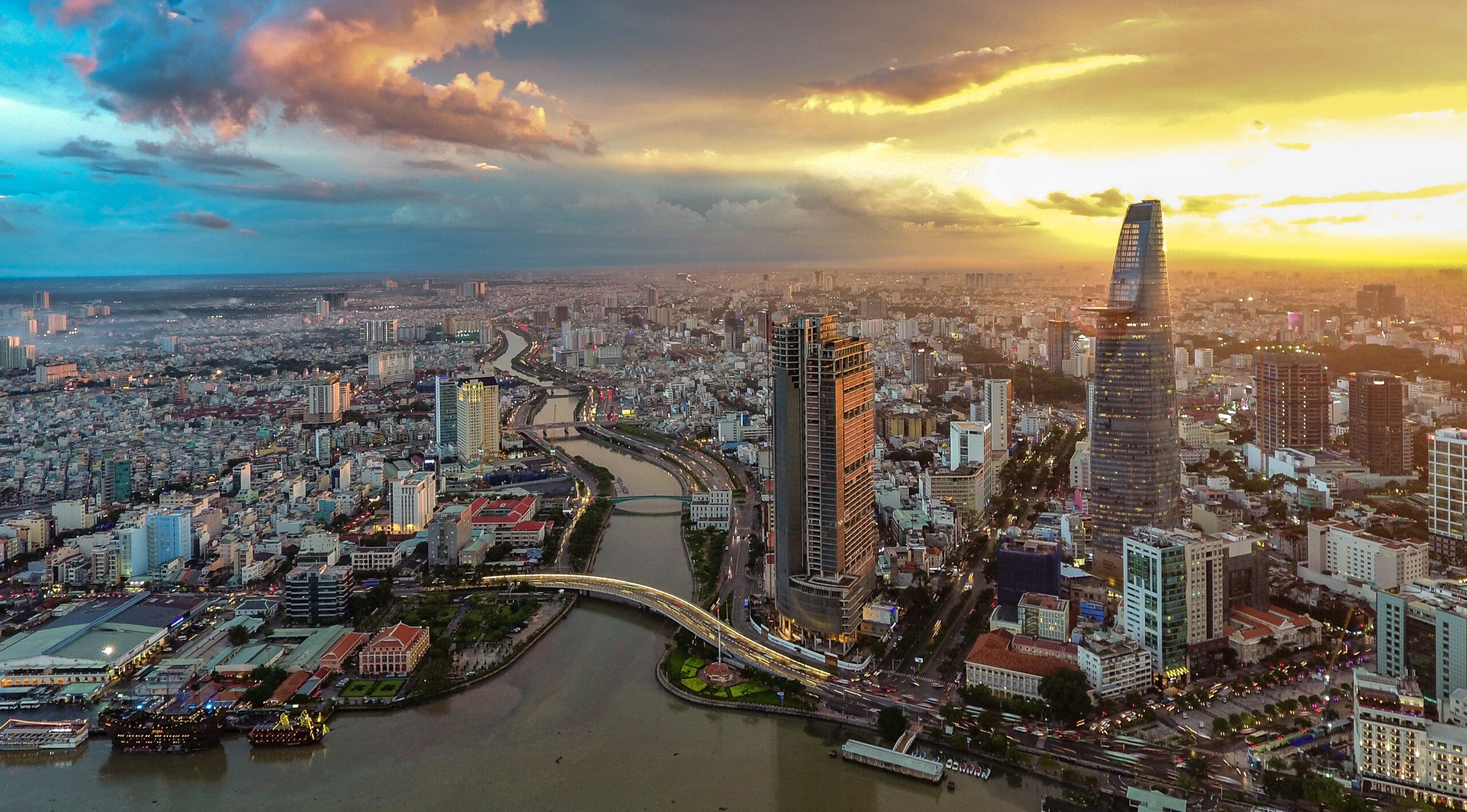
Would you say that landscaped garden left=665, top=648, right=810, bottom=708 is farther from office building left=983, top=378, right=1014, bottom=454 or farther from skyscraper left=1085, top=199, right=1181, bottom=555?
office building left=983, top=378, right=1014, bottom=454

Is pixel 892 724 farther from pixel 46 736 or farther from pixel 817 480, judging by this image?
pixel 46 736

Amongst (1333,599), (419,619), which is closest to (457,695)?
(419,619)

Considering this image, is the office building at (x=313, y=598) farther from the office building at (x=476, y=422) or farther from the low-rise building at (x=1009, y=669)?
the office building at (x=476, y=422)

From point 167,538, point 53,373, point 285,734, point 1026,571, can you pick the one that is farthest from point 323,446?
point 1026,571

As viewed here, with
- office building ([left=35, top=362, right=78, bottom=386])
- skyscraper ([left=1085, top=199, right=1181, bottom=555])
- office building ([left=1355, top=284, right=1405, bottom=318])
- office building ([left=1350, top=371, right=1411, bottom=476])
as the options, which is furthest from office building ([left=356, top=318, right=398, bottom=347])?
office building ([left=1355, top=284, right=1405, bottom=318])

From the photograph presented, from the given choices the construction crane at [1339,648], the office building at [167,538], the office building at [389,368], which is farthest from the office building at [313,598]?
the office building at [389,368]

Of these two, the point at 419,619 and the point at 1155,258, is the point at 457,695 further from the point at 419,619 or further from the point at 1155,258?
the point at 1155,258
